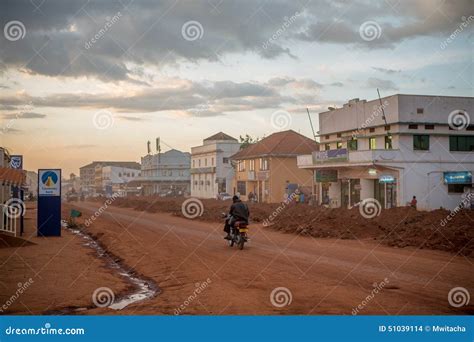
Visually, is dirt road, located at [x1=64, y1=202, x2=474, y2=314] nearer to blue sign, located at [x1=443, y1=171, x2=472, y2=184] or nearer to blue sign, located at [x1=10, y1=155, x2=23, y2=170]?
blue sign, located at [x1=10, y1=155, x2=23, y2=170]

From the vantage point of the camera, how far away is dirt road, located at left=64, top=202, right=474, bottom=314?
31.5ft

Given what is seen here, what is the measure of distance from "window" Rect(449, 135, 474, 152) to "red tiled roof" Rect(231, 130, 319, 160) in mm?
23302

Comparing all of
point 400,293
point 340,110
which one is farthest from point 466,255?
point 340,110

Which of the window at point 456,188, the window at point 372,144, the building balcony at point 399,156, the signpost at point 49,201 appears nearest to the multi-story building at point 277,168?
the window at point 372,144

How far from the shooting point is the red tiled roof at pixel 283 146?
6508cm

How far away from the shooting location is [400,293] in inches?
424

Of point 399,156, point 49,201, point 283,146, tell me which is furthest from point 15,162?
point 283,146

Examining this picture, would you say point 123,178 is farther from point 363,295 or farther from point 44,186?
point 363,295

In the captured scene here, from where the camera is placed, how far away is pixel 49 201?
24.9 meters

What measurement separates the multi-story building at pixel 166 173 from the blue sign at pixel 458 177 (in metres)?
73.5

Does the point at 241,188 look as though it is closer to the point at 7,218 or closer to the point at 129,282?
the point at 7,218

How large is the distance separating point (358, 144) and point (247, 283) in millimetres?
38789

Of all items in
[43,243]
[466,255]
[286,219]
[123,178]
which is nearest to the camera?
[466,255]

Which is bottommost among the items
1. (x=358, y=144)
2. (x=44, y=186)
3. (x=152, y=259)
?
(x=152, y=259)
